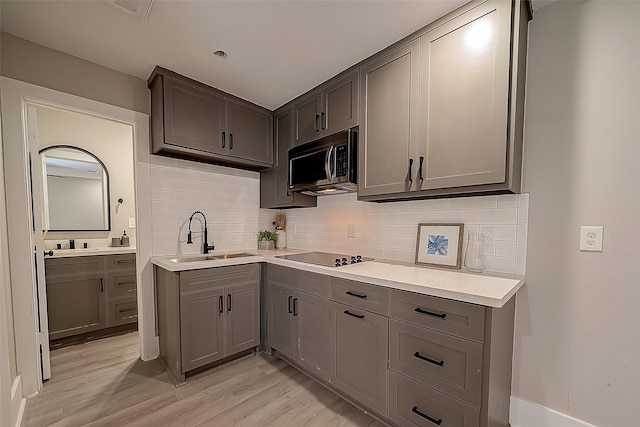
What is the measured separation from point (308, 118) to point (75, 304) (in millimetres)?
3014

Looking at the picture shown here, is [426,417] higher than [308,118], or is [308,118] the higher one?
[308,118]

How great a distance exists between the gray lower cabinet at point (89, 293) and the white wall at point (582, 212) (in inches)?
144

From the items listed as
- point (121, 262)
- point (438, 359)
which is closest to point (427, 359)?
point (438, 359)

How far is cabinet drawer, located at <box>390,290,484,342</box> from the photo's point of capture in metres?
1.17

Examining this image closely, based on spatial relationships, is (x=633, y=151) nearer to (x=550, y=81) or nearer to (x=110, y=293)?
(x=550, y=81)

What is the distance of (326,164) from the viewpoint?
2.16m

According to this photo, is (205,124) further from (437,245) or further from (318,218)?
(437,245)

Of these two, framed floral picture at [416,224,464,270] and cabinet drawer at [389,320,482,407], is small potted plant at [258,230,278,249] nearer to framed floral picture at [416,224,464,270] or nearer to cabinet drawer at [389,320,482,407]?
framed floral picture at [416,224,464,270]

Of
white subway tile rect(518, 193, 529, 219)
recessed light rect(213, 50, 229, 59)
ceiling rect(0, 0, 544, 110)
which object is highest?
ceiling rect(0, 0, 544, 110)

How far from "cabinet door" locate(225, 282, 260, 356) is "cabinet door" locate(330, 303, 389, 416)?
35.0 inches

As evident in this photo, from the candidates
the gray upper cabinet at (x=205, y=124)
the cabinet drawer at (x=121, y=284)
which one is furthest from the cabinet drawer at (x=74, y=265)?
the gray upper cabinet at (x=205, y=124)

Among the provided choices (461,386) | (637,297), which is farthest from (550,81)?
(461,386)

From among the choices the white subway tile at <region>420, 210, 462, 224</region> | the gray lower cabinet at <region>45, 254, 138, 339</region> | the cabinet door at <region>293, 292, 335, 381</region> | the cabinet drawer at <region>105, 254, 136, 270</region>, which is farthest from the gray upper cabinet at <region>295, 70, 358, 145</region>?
the gray lower cabinet at <region>45, 254, 138, 339</region>

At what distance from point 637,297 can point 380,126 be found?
1.63 metres
